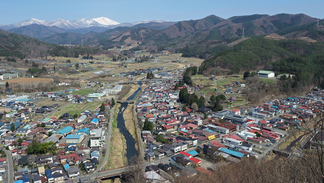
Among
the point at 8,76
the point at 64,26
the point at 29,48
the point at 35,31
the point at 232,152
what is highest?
the point at 64,26

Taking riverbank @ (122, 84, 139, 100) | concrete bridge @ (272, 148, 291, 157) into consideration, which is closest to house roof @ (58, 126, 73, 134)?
riverbank @ (122, 84, 139, 100)

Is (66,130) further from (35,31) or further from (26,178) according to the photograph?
(35,31)

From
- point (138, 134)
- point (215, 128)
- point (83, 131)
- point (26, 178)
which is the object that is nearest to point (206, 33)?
point (215, 128)

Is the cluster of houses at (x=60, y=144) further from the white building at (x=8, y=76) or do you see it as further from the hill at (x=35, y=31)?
the hill at (x=35, y=31)

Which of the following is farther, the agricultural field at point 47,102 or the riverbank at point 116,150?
the agricultural field at point 47,102

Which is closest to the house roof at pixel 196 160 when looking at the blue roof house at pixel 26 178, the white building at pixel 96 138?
the white building at pixel 96 138
